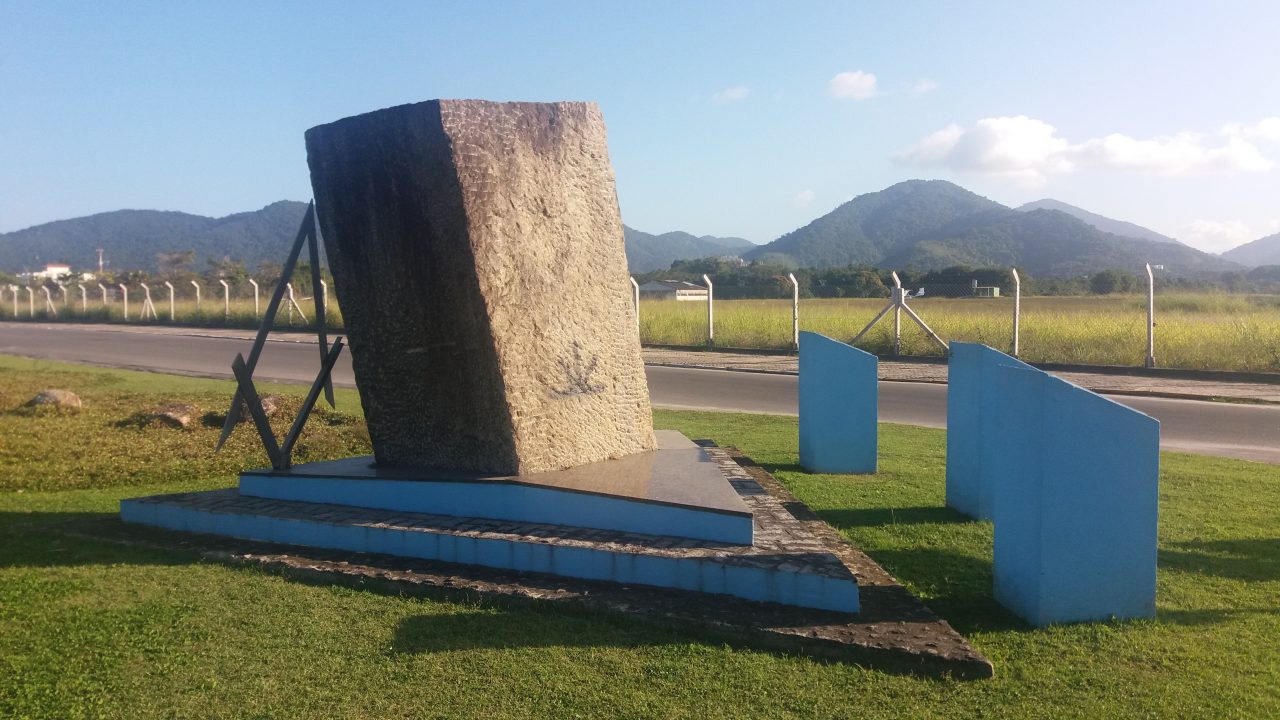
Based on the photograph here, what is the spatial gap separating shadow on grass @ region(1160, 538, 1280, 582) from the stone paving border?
5.71ft

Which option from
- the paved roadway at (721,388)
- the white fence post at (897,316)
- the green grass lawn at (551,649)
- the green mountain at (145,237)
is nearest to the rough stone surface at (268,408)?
the green grass lawn at (551,649)

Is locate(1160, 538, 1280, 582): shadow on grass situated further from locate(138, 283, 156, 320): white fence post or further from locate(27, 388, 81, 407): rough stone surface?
locate(138, 283, 156, 320): white fence post

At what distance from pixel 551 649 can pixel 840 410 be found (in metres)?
4.56

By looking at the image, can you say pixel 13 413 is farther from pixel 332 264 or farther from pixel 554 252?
pixel 554 252

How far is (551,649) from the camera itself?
12.5 ft

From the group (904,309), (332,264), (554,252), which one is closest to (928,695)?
(554,252)

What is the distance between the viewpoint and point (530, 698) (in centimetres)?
335

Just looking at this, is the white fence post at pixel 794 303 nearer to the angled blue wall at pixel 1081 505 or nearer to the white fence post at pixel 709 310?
the white fence post at pixel 709 310

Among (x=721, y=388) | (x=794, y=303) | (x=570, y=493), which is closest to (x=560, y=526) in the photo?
(x=570, y=493)

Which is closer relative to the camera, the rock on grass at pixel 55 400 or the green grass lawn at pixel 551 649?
the green grass lawn at pixel 551 649

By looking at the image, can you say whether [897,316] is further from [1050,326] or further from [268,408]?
[268,408]

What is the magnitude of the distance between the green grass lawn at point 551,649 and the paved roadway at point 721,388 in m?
4.76

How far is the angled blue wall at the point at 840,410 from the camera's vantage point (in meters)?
7.71

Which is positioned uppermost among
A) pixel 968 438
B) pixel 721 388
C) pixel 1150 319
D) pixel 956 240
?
pixel 956 240
